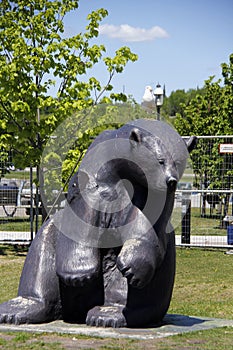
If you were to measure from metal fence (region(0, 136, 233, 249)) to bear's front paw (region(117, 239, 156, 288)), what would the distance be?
1072cm

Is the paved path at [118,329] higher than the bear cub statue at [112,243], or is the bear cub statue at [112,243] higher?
the bear cub statue at [112,243]

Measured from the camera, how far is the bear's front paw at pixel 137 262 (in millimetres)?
6984

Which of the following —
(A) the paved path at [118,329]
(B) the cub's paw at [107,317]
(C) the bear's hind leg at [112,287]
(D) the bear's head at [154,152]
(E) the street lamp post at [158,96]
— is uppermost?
(E) the street lamp post at [158,96]

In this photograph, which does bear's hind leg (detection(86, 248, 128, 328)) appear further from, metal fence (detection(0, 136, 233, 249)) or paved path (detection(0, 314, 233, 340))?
metal fence (detection(0, 136, 233, 249))

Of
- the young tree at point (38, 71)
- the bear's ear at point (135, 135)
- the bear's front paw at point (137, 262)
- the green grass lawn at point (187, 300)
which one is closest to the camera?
the green grass lawn at point (187, 300)

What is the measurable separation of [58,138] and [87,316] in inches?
322

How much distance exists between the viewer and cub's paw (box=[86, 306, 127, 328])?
23.9 ft

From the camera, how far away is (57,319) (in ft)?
25.3

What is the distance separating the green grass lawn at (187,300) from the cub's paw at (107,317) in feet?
1.17

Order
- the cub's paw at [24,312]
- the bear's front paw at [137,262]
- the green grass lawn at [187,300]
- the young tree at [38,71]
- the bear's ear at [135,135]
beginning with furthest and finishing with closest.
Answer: the young tree at [38,71]
the cub's paw at [24,312]
the bear's ear at [135,135]
the bear's front paw at [137,262]
the green grass lawn at [187,300]

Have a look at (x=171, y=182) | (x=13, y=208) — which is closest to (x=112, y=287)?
(x=171, y=182)

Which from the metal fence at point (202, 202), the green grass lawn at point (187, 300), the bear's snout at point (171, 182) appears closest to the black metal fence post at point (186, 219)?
the metal fence at point (202, 202)

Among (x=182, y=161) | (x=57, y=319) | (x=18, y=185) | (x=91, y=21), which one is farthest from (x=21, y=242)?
(x=182, y=161)

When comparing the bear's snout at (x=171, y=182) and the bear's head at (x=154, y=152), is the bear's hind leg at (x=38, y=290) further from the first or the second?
the bear's snout at (x=171, y=182)
